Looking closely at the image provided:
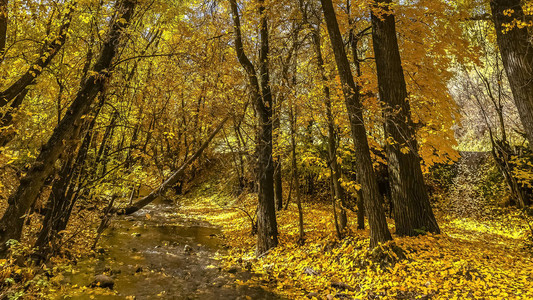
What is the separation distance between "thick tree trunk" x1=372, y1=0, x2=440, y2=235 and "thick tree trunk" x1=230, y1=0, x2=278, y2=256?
3410 millimetres

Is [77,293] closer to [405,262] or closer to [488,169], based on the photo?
[405,262]

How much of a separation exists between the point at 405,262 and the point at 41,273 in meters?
7.86

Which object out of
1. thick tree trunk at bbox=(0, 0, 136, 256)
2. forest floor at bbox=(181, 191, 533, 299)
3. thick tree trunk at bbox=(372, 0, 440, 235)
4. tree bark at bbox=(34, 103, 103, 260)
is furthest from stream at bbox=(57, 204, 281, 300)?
thick tree trunk at bbox=(372, 0, 440, 235)

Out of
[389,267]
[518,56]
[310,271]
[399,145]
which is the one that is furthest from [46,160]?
[518,56]

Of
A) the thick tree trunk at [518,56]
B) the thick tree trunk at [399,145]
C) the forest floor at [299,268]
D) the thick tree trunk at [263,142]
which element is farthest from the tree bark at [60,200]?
the thick tree trunk at [518,56]

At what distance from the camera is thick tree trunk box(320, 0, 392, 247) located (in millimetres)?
6527

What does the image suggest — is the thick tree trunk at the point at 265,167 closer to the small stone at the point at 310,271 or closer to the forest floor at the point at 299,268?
the forest floor at the point at 299,268

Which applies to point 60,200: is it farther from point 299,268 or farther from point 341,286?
point 341,286

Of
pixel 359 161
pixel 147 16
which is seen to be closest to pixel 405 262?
pixel 359 161

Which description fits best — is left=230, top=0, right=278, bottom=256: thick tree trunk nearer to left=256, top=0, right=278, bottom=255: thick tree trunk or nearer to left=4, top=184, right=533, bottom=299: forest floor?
left=256, top=0, right=278, bottom=255: thick tree trunk

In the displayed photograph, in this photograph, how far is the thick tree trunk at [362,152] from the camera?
653 cm

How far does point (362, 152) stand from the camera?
6.70 metres

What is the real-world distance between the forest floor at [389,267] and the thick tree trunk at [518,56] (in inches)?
114

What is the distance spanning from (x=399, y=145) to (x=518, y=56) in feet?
10.3
